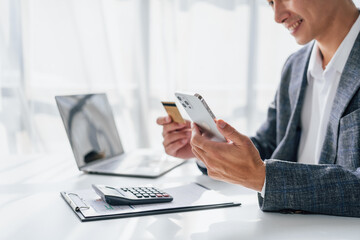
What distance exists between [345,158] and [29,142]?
7.09ft

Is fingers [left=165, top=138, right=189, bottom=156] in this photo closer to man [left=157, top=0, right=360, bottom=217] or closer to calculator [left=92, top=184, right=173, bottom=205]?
man [left=157, top=0, right=360, bottom=217]

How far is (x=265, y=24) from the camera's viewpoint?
3.03 metres

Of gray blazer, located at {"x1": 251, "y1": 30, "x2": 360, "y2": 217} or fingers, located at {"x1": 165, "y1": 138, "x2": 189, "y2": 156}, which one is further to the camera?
fingers, located at {"x1": 165, "y1": 138, "x2": 189, "y2": 156}

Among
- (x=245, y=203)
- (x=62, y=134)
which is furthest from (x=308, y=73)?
(x=62, y=134)

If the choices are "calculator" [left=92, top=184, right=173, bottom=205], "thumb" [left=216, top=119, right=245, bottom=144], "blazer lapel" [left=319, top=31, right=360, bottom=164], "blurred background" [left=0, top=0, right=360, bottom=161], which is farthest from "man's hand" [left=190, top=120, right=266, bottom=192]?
"blurred background" [left=0, top=0, right=360, bottom=161]

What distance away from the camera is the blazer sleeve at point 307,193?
815 mm

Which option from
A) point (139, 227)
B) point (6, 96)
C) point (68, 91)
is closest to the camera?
point (139, 227)

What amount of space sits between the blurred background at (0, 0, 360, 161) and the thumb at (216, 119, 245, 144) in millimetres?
2073

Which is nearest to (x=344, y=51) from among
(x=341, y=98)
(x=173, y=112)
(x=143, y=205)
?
(x=341, y=98)

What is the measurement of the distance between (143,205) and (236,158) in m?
0.22

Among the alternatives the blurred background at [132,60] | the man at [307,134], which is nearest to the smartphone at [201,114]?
the man at [307,134]

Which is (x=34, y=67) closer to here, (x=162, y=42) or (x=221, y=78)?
(x=162, y=42)

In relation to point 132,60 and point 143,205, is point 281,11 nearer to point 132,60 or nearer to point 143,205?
point 143,205

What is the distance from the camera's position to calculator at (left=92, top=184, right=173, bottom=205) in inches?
33.5
